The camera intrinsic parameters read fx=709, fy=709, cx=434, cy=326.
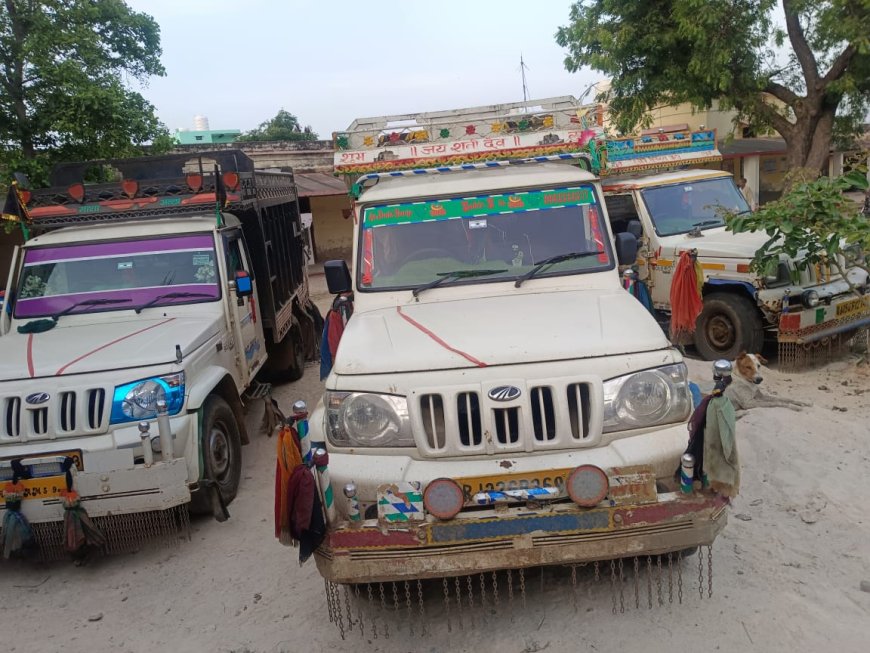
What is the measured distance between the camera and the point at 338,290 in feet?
15.8

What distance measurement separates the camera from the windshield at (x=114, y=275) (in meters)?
5.66

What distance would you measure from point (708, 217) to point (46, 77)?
8.37 metres

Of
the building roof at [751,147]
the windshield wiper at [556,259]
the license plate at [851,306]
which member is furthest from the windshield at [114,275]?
the building roof at [751,147]

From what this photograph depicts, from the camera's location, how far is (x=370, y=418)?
324cm

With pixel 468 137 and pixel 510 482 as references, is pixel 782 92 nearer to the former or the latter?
pixel 468 137

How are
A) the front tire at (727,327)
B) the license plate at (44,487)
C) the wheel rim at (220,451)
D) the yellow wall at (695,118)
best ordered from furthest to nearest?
the yellow wall at (695,118)
the front tire at (727,327)
the wheel rim at (220,451)
the license plate at (44,487)

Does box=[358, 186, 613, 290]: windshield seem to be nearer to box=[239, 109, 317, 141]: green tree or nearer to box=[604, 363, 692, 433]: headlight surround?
box=[604, 363, 692, 433]: headlight surround

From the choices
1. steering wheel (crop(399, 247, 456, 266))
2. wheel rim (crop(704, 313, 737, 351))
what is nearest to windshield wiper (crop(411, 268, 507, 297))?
steering wheel (crop(399, 247, 456, 266))

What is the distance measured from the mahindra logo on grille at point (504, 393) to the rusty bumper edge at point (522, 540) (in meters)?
0.51

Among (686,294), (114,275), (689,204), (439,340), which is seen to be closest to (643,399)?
(439,340)

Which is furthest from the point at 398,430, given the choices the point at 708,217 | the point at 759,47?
the point at 759,47

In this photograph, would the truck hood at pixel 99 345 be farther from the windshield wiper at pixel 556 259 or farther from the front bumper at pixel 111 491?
the windshield wiper at pixel 556 259

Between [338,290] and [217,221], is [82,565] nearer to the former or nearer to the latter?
[338,290]

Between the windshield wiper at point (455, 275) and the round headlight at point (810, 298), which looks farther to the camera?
the round headlight at point (810, 298)
